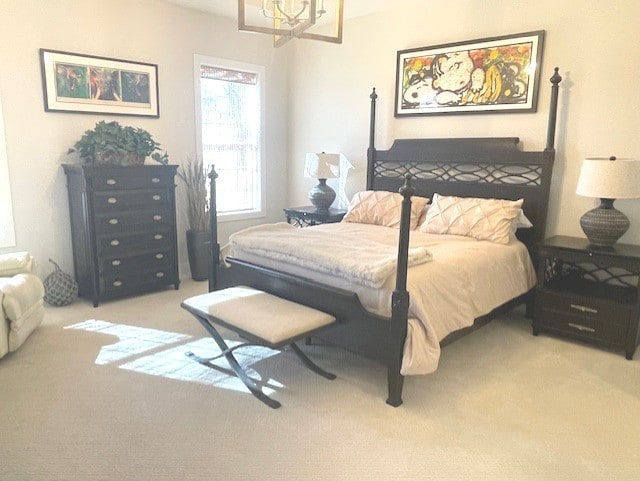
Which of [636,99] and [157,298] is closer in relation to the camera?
[636,99]

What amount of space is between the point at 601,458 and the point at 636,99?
2554 mm

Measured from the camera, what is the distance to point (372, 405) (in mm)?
Result: 2455

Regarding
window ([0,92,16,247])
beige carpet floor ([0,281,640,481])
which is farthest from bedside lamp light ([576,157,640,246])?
window ([0,92,16,247])

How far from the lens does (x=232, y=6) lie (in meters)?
4.52

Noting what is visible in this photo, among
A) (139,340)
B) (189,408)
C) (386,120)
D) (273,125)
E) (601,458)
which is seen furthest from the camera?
(273,125)

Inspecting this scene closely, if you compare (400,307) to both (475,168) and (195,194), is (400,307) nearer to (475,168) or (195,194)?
(475,168)

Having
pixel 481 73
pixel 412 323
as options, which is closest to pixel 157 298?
pixel 412 323

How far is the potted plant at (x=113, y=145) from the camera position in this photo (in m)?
3.86

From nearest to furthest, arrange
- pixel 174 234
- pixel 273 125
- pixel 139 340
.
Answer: pixel 139 340 < pixel 174 234 < pixel 273 125

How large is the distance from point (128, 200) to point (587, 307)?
3686 millimetres

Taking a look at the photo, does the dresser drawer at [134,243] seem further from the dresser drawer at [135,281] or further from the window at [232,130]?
the window at [232,130]

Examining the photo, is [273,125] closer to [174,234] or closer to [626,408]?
[174,234]

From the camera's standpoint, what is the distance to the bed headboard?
3662 millimetres

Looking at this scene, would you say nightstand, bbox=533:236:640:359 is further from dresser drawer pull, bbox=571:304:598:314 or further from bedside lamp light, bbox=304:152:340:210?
bedside lamp light, bbox=304:152:340:210
